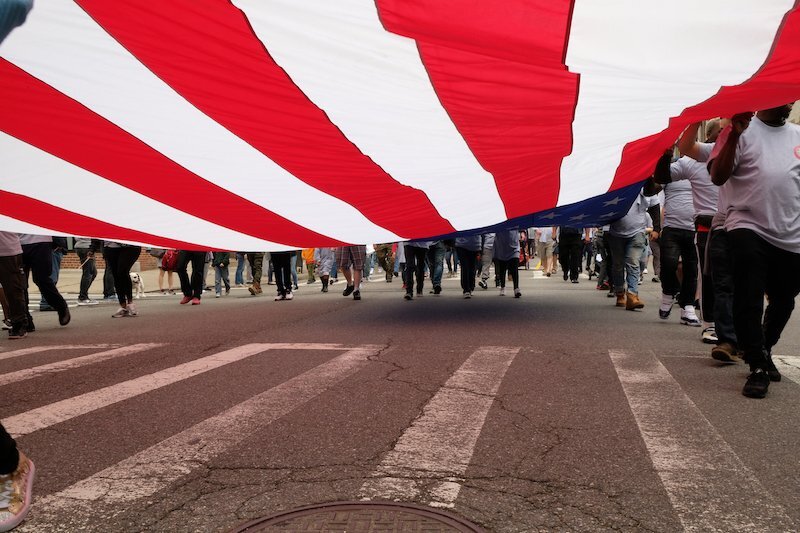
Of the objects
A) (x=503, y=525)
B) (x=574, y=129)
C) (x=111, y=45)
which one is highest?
(x=111, y=45)

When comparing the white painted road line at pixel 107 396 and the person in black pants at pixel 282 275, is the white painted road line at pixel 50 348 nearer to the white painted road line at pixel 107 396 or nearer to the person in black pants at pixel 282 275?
the white painted road line at pixel 107 396

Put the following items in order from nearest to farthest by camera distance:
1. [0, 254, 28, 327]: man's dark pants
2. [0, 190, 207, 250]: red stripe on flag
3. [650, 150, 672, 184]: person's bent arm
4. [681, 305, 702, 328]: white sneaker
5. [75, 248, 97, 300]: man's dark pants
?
1. [650, 150, 672, 184]: person's bent arm
2. [0, 190, 207, 250]: red stripe on flag
3. [0, 254, 28, 327]: man's dark pants
4. [681, 305, 702, 328]: white sneaker
5. [75, 248, 97, 300]: man's dark pants

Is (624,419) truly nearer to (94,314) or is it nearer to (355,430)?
(355,430)

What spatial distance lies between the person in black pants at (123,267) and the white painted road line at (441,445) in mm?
6670

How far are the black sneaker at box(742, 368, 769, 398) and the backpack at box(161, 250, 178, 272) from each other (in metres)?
12.6

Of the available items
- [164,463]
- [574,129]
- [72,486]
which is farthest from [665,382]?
[72,486]

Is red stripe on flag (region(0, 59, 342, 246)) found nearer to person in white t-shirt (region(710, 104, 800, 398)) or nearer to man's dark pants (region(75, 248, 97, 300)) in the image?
person in white t-shirt (region(710, 104, 800, 398))

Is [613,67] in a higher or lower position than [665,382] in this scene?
higher

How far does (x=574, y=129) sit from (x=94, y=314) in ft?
29.7

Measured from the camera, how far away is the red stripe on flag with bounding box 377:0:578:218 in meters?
2.99

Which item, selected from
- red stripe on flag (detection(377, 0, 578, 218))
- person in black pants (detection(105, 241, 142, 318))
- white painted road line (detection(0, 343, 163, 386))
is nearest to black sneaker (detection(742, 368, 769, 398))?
red stripe on flag (detection(377, 0, 578, 218))

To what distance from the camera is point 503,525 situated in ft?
8.55

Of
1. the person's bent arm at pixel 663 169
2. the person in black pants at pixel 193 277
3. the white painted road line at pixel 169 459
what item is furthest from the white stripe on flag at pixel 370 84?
the person in black pants at pixel 193 277

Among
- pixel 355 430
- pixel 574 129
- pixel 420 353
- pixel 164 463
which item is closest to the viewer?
pixel 164 463
